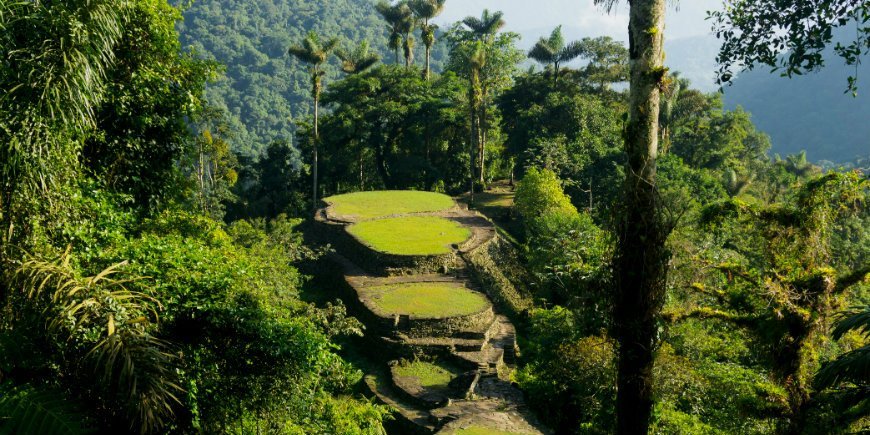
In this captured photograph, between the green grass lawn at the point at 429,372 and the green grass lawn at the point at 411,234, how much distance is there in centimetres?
485

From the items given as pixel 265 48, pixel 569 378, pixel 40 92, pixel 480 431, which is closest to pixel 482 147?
pixel 569 378

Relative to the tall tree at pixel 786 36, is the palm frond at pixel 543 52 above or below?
above

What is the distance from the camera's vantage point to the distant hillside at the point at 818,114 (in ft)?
306

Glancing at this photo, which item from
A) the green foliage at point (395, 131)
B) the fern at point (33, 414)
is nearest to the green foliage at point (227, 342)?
the fern at point (33, 414)

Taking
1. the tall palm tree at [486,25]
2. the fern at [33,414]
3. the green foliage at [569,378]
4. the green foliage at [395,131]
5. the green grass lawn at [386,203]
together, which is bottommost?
the green foliage at [569,378]

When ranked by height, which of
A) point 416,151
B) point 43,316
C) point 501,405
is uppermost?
point 416,151

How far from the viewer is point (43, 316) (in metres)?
5.26

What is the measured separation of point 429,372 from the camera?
16234mm

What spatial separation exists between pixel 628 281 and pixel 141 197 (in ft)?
24.0

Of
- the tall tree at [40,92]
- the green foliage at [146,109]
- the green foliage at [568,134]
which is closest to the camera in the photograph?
the tall tree at [40,92]

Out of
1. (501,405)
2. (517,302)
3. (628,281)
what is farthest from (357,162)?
(628,281)

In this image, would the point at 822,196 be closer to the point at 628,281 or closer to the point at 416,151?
the point at 628,281

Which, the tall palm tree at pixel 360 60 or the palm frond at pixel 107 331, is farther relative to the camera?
the tall palm tree at pixel 360 60

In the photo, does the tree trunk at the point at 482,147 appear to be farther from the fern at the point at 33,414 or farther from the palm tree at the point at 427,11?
the fern at the point at 33,414
